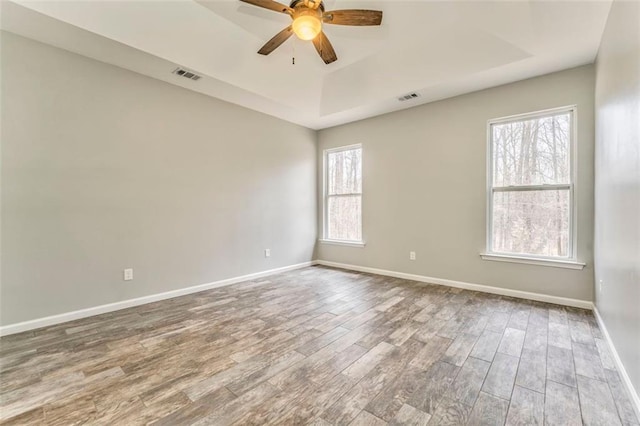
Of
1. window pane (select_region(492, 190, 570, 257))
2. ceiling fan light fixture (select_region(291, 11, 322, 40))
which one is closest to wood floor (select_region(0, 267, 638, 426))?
window pane (select_region(492, 190, 570, 257))

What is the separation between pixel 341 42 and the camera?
3.15 meters

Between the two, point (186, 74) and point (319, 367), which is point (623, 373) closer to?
point (319, 367)

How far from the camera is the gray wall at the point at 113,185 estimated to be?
8.47 ft

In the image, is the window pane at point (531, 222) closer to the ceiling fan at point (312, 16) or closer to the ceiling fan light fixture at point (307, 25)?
the ceiling fan at point (312, 16)

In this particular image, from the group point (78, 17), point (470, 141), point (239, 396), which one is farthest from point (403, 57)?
point (239, 396)

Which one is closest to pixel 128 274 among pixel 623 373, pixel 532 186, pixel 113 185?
pixel 113 185

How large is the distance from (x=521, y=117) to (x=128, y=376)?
190 inches

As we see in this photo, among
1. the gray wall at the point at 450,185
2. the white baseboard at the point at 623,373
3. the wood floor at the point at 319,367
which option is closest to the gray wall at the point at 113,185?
the wood floor at the point at 319,367

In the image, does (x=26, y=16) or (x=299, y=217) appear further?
(x=299, y=217)

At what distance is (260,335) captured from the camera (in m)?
2.49

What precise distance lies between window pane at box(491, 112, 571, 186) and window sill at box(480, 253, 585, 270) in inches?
37.2

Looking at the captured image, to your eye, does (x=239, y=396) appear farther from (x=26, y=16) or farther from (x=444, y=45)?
(x=444, y=45)

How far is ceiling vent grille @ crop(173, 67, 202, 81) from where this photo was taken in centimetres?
319

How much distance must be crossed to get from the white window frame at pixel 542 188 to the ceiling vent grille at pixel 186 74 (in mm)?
3846
